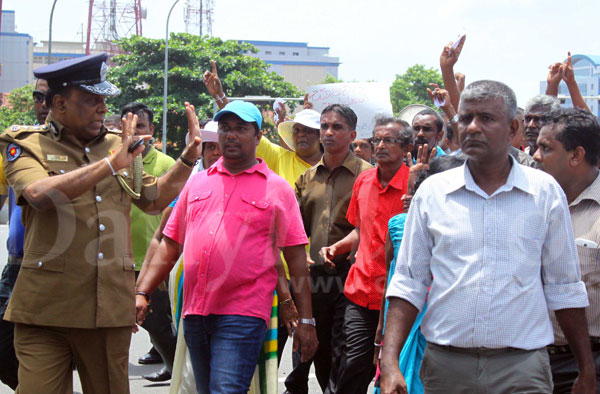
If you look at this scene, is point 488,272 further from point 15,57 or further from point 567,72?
point 15,57

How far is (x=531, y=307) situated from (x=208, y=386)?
1993 millimetres

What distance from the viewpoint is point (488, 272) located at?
3059mm

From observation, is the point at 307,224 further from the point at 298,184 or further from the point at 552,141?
the point at 552,141

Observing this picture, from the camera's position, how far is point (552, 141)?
12.8 ft

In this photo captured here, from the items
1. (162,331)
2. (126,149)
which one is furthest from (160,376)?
(126,149)

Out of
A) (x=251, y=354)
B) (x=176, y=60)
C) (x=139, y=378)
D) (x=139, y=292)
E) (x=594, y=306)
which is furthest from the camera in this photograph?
(x=176, y=60)

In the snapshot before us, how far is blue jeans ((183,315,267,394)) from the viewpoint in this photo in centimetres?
416

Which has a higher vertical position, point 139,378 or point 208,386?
point 208,386

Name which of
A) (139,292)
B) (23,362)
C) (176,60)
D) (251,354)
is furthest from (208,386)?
(176,60)

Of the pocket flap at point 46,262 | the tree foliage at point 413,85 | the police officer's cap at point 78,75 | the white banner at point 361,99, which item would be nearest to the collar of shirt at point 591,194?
the police officer's cap at point 78,75

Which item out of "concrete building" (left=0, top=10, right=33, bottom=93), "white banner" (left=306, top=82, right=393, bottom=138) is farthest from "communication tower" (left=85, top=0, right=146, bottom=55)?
"white banner" (left=306, top=82, right=393, bottom=138)

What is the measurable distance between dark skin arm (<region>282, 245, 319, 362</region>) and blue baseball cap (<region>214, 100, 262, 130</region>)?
0.76 m

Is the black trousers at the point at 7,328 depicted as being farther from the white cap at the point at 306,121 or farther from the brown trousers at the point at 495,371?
the brown trousers at the point at 495,371

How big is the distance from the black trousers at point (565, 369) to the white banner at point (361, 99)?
3974 millimetres
